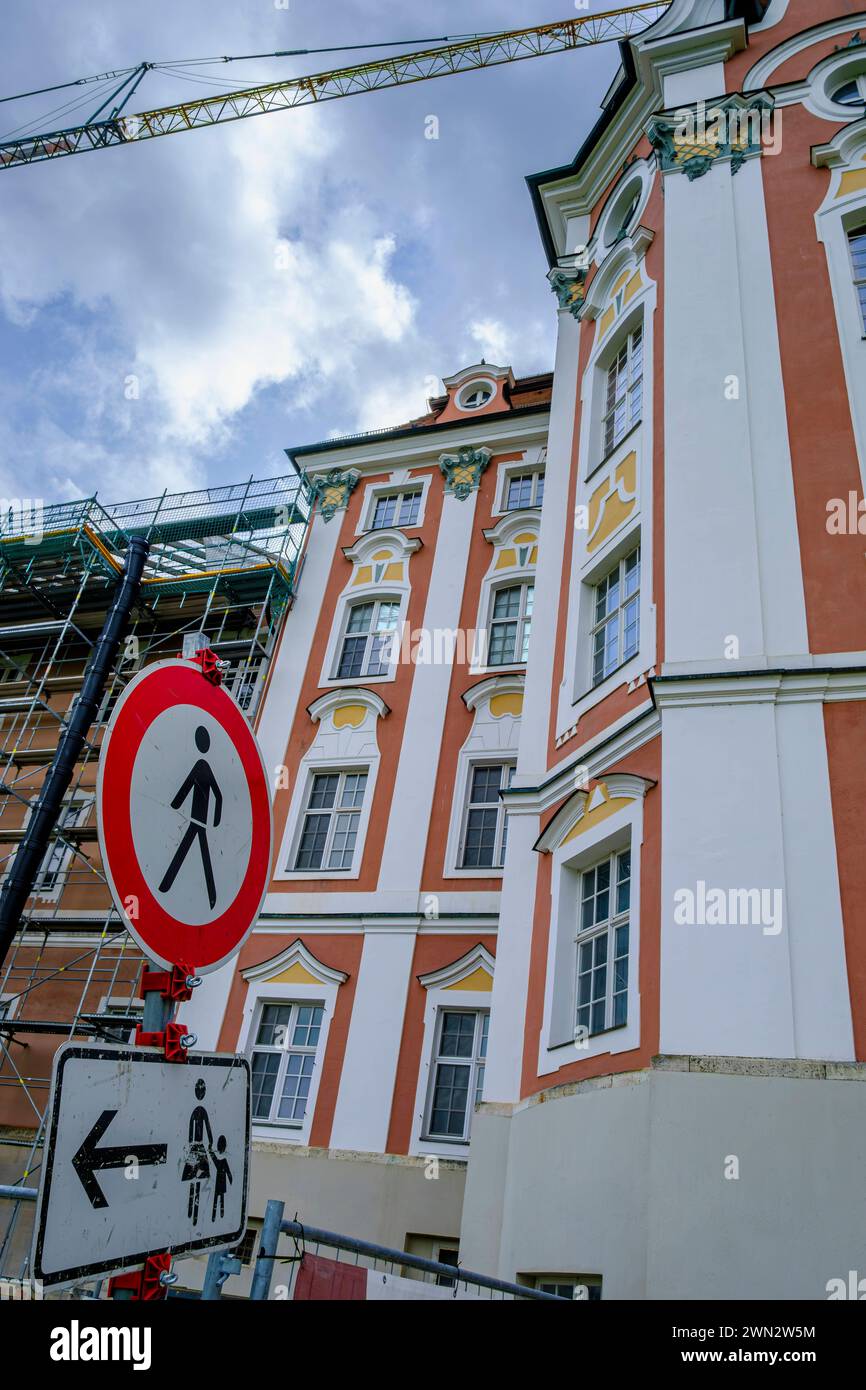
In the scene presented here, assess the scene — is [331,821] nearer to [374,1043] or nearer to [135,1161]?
[374,1043]

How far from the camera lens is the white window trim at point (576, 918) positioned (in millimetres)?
8898

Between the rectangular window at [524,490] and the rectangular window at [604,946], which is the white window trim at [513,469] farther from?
the rectangular window at [604,946]

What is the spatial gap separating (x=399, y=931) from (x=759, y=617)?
882 cm

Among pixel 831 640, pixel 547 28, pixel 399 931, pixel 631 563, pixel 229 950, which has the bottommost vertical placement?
pixel 229 950

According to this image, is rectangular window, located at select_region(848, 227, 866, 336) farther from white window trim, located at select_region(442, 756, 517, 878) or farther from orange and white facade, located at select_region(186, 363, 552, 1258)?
white window trim, located at select_region(442, 756, 517, 878)

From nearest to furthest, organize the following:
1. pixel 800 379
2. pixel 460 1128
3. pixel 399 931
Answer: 1. pixel 800 379
2. pixel 460 1128
3. pixel 399 931

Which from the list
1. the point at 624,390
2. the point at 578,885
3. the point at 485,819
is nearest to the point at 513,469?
the point at 624,390

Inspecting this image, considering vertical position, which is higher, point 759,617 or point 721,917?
point 759,617

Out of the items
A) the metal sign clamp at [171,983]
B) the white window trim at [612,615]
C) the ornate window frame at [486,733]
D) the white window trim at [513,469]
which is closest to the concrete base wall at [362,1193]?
the ornate window frame at [486,733]

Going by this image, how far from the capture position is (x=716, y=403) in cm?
1134

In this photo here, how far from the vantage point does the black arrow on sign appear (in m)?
1.95

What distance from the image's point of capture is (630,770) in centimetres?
1005
